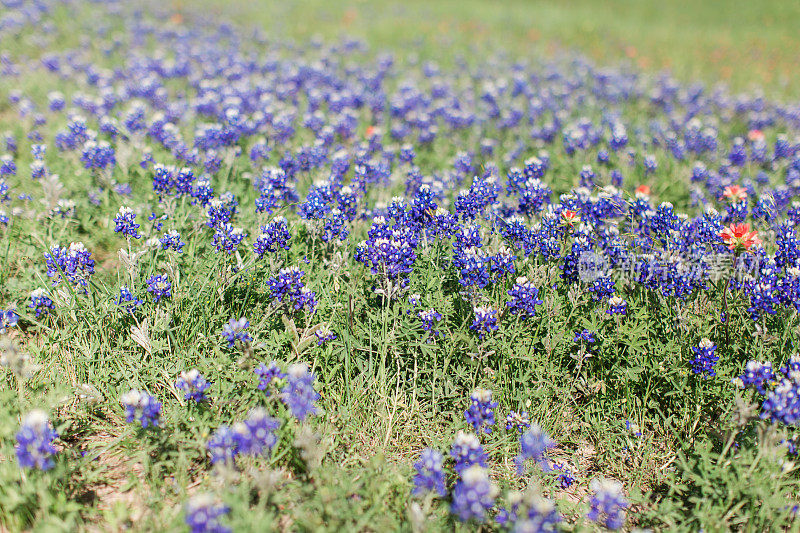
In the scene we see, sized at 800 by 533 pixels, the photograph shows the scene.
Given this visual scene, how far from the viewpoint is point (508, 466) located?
297 centimetres

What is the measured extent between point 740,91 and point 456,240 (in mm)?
9972

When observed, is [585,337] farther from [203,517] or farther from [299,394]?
[203,517]

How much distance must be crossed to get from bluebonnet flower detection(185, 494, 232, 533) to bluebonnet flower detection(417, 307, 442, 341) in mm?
1504

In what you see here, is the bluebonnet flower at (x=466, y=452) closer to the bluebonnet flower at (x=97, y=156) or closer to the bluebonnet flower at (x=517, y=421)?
the bluebonnet flower at (x=517, y=421)

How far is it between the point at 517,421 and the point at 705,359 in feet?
3.60

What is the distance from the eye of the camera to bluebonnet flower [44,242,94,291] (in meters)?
3.29

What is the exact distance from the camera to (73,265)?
10.8 feet

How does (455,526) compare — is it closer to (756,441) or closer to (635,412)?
(635,412)

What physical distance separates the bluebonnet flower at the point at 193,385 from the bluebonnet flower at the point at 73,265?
3.46 ft

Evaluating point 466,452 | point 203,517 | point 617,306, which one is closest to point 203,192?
point 203,517

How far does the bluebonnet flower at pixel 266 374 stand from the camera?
278 cm

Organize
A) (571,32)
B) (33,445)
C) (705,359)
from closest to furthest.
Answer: (33,445) < (705,359) < (571,32)

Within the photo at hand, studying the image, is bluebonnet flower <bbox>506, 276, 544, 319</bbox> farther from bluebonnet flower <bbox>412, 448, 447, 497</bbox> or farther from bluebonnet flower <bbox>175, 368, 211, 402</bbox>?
bluebonnet flower <bbox>175, 368, 211, 402</bbox>

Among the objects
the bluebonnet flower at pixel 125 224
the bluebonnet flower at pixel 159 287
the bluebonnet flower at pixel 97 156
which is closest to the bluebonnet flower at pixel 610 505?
the bluebonnet flower at pixel 159 287
